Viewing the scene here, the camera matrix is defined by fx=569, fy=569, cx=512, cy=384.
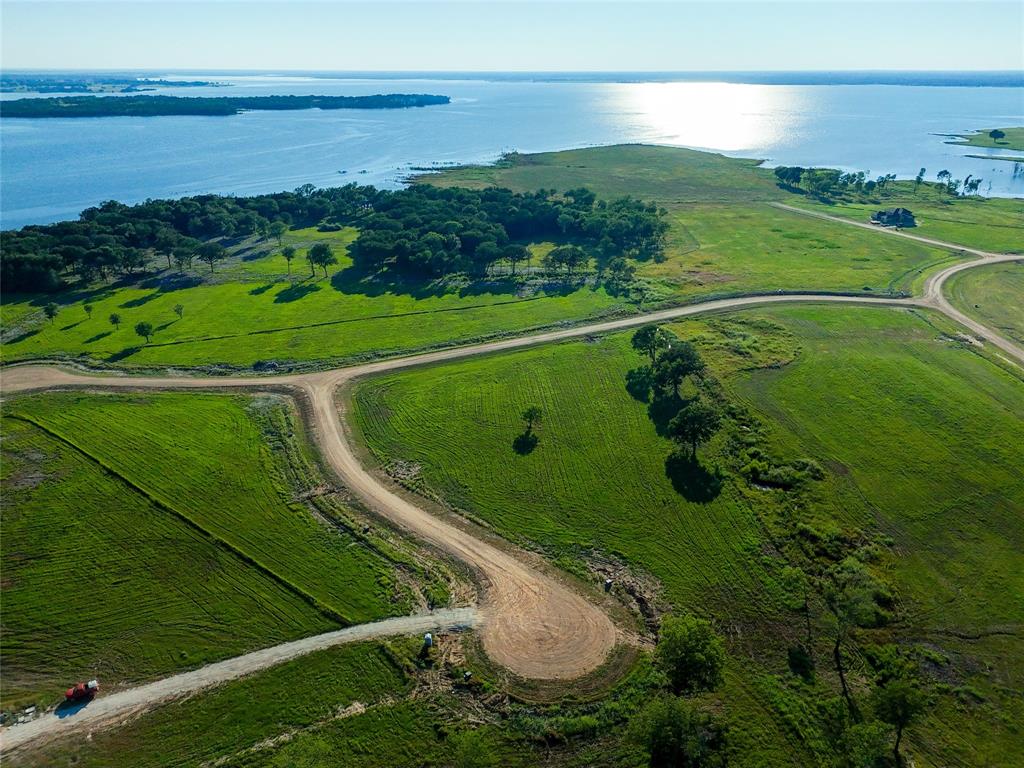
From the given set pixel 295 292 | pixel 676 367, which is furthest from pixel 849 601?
pixel 295 292

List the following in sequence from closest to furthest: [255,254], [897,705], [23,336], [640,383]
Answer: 1. [897,705]
2. [640,383]
3. [23,336]
4. [255,254]

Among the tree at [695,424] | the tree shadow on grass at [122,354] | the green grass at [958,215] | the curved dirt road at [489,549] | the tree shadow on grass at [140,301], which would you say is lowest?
the curved dirt road at [489,549]

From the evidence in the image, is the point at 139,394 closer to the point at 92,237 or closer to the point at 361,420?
the point at 361,420

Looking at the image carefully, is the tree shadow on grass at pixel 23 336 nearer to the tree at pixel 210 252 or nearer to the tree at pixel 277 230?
the tree at pixel 210 252

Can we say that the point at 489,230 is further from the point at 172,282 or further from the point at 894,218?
the point at 894,218

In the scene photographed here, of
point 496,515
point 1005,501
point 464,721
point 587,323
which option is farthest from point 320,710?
point 587,323

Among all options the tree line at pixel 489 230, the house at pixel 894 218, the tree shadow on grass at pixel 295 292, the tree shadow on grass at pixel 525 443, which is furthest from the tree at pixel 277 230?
the house at pixel 894 218
